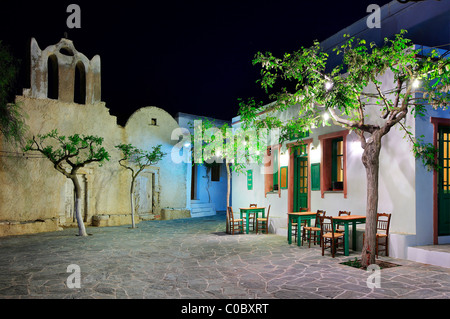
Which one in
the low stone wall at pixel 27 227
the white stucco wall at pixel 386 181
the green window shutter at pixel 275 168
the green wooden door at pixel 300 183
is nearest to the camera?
the white stucco wall at pixel 386 181

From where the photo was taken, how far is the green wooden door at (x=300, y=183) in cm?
1208

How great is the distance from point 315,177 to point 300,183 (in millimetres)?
1160

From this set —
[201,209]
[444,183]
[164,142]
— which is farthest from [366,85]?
[201,209]

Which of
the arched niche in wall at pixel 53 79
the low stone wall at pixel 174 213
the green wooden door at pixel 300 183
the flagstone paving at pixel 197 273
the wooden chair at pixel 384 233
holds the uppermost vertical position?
the arched niche in wall at pixel 53 79

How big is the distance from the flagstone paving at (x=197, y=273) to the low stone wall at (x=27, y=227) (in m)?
2.46

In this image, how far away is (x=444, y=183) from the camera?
8500 mm

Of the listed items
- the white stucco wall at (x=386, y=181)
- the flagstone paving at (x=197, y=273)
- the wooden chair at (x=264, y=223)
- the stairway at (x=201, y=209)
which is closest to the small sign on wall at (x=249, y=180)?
the wooden chair at (x=264, y=223)

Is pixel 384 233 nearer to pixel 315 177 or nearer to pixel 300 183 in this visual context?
pixel 315 177

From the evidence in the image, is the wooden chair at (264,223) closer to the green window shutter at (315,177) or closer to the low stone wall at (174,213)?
the green window shutter at (315,177)

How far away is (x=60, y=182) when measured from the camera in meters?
14.2

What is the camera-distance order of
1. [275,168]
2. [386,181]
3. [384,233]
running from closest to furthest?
[384,233] → [386,181] → [275,168]

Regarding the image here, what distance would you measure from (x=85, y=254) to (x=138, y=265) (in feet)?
6.99
